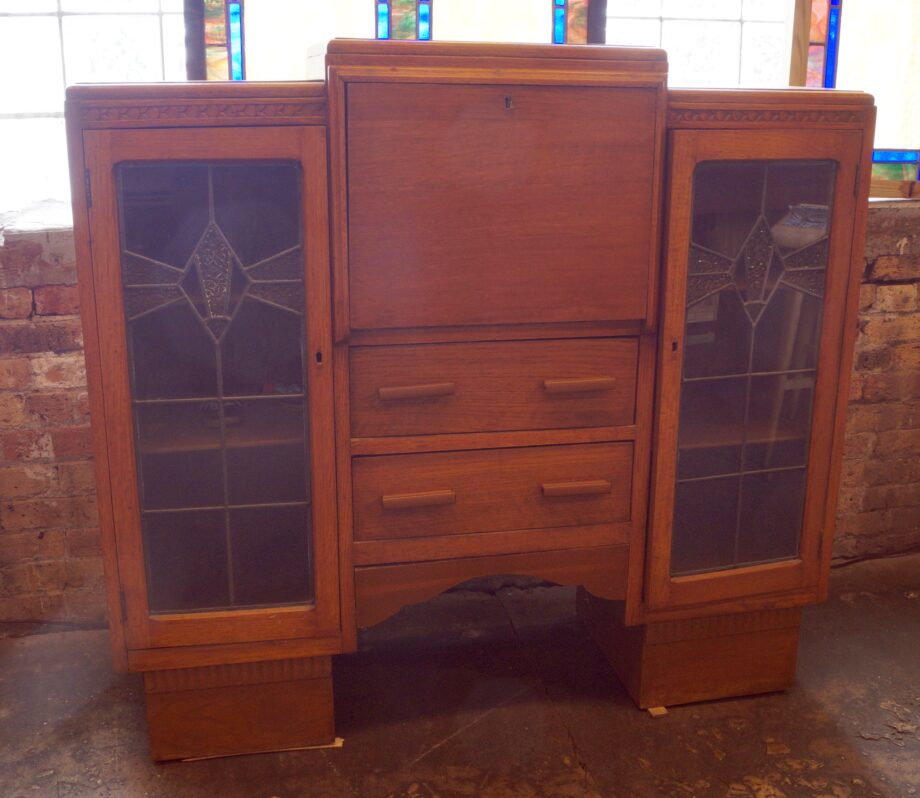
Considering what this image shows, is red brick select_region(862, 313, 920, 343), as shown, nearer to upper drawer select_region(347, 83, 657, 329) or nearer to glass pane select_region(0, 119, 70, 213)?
upper drawer select_region(347, 83, 657, 329)

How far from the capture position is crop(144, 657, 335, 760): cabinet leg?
1775 millimetres

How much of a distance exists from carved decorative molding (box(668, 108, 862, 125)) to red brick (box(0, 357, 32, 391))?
5.09ft

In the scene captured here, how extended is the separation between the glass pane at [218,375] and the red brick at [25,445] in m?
0.62

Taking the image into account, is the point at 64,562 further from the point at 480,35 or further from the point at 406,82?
the point at 480,35

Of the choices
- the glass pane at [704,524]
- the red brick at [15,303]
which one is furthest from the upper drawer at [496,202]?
the red brick at [15,303]

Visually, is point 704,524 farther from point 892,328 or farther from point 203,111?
point 203,111

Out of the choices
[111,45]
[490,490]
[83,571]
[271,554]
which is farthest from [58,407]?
[490,490]

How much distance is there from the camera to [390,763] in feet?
5.86

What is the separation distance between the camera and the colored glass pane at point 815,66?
2365mm

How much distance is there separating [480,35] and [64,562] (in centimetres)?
168

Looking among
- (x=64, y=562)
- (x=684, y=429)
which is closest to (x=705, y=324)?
(x=684, y=429)

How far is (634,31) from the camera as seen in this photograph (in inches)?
91.7

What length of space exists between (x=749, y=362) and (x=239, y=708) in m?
1.28

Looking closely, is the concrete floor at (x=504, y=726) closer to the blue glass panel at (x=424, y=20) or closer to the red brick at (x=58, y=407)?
the red brick at (x=58, y=407)
